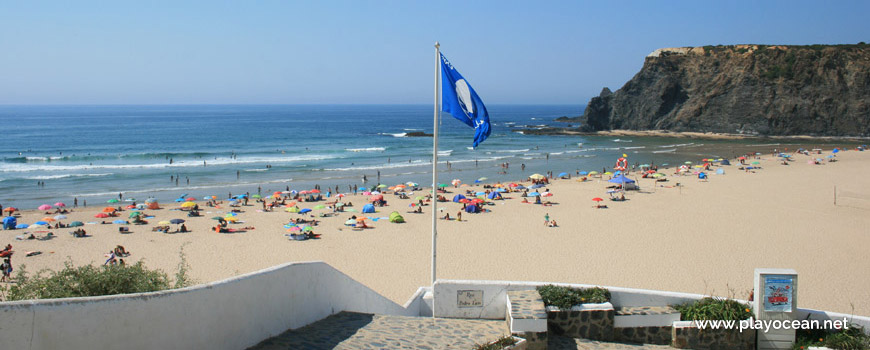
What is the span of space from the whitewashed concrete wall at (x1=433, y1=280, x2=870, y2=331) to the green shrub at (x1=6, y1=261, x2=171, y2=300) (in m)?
3.69

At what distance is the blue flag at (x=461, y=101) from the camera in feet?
29.9

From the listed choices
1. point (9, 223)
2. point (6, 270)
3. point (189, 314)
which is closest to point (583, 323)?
point (189, 314)

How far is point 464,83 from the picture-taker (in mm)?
9250

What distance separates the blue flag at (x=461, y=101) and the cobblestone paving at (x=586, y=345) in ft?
10.8

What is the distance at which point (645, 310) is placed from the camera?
7551mm

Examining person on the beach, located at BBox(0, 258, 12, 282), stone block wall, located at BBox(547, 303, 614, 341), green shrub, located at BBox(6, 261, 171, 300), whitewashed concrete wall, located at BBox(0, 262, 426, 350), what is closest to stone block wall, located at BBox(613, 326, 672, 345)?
stone block wall, located at BBox(547, 303, 614, 341)

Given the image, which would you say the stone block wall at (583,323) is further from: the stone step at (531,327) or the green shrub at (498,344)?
the green shrub at (498,344)

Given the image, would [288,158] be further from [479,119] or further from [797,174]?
[479,119]

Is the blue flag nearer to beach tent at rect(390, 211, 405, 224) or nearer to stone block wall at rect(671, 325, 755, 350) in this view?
stone block wall at rect(671, 325, 755, 350)

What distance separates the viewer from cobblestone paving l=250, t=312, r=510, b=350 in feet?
20.9

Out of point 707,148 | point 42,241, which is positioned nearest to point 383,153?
point 707,148

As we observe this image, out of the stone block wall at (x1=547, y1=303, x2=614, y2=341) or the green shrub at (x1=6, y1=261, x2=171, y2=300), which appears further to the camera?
the stone block wall at (x1=547, y1=303, x2=614, y2=341)

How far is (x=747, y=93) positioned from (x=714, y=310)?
78705 millimetres

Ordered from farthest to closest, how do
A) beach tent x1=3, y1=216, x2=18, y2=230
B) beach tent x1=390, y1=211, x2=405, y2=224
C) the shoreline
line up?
the shoreline
beach tent x1=390, y1=211, x2=405, y2=224
beach tent x1=3, y1=216, x2=18, y2=230
